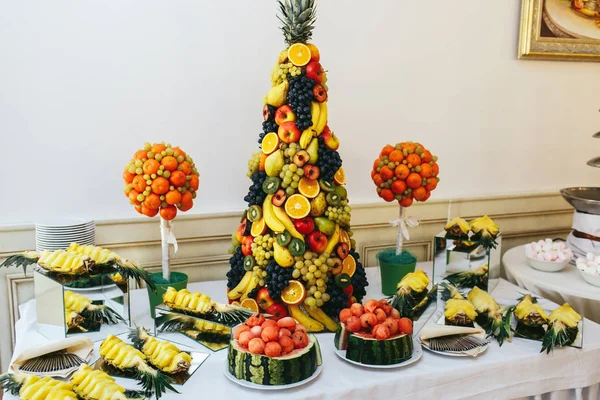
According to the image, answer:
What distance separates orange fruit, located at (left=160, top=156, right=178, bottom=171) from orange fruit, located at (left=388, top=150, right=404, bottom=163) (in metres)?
0.73

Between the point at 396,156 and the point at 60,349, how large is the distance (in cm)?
117

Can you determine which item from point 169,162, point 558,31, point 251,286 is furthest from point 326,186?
point 558,31

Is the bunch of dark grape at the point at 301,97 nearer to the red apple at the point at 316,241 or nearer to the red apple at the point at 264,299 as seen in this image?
the red apple at the point at 316,241

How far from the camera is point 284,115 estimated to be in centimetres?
150

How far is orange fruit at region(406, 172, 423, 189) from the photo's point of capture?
1.77 metres

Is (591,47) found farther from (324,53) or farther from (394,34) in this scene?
(324,53)

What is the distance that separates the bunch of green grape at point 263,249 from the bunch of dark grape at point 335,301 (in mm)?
199

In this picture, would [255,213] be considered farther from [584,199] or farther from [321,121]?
[584,199]

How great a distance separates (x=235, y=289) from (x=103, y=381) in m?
0.53

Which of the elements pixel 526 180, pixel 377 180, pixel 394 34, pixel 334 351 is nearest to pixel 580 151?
pixel 526 180

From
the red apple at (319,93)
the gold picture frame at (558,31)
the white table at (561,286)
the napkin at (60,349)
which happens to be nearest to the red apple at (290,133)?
the red apple at (319,93)

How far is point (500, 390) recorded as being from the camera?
1370mm

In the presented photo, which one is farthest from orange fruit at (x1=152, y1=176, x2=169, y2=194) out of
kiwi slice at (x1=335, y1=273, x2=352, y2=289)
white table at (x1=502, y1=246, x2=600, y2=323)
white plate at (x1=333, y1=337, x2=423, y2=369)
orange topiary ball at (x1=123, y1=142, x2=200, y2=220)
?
white table at (x1=502, y1=246, x2=600, y2=323)

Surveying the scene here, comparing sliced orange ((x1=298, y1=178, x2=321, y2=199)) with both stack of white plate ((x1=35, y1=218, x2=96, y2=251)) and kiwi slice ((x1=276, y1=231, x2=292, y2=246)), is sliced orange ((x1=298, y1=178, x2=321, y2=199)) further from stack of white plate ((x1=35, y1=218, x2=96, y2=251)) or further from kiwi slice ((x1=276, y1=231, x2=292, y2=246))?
stack of white plate ((x1=35, y1=218, x2=96, y2=251))
